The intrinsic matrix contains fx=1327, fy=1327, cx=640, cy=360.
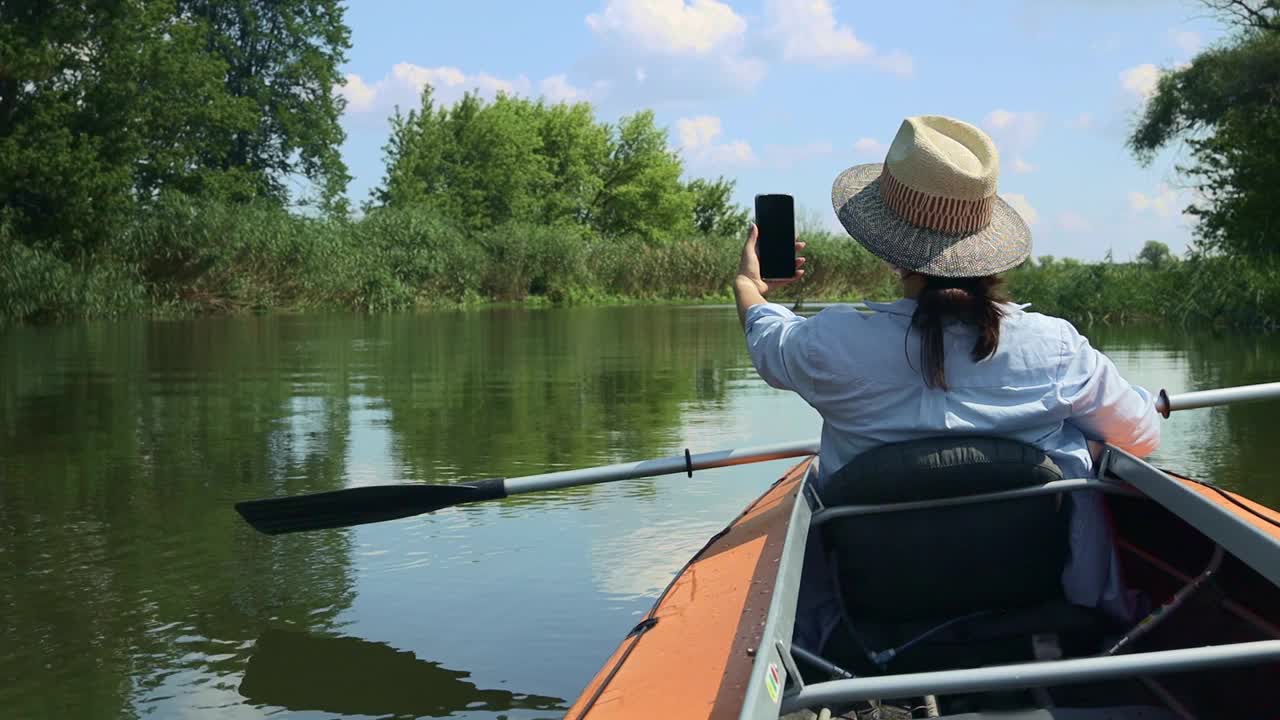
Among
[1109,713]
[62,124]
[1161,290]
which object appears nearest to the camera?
[1109,713]

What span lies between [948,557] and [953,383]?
1.10ft

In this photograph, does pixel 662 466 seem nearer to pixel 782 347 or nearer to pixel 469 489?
pixel 469 489

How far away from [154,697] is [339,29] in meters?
42.2

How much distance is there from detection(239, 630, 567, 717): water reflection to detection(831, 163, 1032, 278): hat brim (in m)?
1.40

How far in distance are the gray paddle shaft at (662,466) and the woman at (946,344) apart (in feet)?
4.05

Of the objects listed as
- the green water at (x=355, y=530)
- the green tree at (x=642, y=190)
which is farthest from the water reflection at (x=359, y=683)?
the green tree at (x=642, y=190)

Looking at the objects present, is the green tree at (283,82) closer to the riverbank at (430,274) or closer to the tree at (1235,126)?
the riverbank at (430,274)

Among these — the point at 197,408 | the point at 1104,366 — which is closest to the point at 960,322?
the point at 1104,366

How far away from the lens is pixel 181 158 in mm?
34219

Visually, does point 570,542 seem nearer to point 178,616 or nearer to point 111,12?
point 178,616

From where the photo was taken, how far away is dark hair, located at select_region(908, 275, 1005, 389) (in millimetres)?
2424

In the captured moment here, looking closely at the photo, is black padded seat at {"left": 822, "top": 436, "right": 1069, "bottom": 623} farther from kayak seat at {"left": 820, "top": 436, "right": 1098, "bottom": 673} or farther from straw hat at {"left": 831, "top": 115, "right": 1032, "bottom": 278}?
straw hat at {"left": 831, "top": 115, "right": 1032, "bottom": 278}

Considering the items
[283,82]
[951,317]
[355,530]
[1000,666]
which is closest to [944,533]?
[951,317]

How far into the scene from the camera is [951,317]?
2445mm
